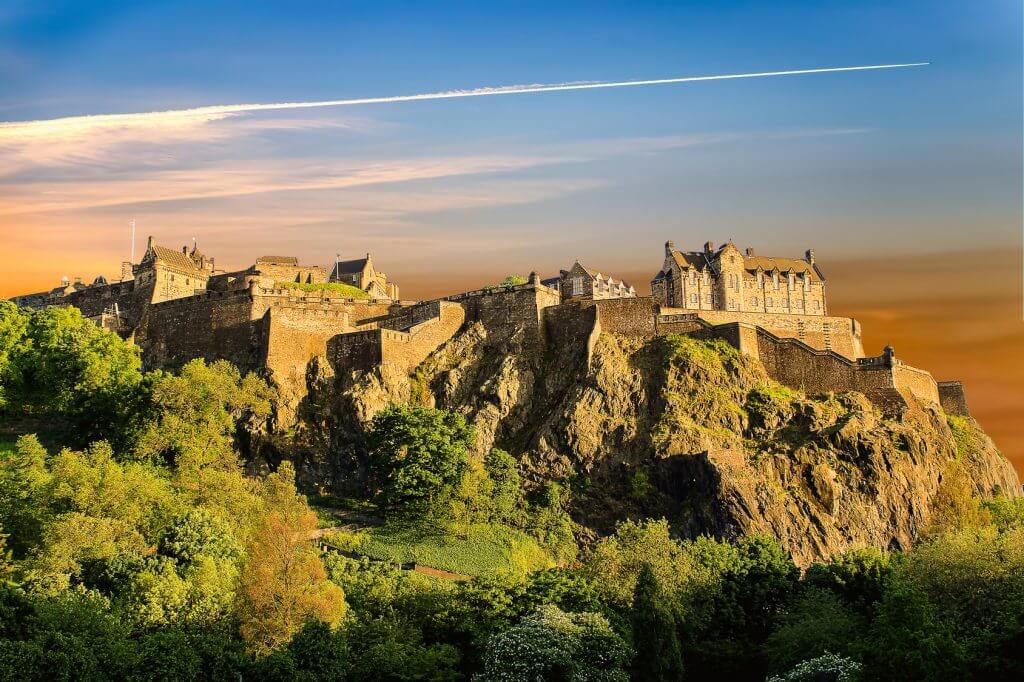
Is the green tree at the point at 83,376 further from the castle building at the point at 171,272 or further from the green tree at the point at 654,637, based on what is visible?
the green tree at the point at 654,637

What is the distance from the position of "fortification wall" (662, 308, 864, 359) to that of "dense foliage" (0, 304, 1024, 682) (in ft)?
42.5

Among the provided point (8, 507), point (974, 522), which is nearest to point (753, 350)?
point (974, 522)

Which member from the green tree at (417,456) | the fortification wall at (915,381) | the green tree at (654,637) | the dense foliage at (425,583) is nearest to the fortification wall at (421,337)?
the dense foliage at (425,583)

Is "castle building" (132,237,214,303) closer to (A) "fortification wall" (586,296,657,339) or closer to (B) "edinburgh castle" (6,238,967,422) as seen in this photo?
(B) "edinburgh castle" (6,238,967,422)

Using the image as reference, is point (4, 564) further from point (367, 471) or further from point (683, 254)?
point (683, 254)

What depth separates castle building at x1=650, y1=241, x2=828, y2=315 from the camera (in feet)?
345

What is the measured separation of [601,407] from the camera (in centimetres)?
8381

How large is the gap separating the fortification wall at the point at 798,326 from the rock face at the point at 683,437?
15.1ft

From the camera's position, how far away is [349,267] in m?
126

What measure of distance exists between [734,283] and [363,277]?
36819 millimetres

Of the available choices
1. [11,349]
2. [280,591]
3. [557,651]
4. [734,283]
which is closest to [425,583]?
[280,591]

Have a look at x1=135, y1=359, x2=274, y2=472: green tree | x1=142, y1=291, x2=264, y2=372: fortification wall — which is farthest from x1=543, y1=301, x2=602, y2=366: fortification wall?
x1=142, y1=291, x2=264, y2=372: fortification wall

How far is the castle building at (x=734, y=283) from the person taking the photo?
105 meters

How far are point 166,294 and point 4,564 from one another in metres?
47.5
